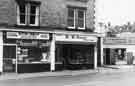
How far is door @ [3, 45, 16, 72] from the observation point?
18812mm

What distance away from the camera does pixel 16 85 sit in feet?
42.2

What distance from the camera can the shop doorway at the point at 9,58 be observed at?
18.8 meters

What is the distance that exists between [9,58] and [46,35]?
363cm

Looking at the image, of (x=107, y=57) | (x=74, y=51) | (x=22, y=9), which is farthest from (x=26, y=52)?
(x=107, y=57)

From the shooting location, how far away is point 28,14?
1997cm

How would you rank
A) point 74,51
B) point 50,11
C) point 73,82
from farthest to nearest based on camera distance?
point 74,51, point 50,11, point 73,82

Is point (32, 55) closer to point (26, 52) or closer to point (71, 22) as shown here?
point (26, 52)

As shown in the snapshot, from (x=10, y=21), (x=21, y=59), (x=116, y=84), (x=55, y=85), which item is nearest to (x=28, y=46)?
(x=21, y=59)

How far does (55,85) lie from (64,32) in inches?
354

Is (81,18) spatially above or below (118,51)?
above

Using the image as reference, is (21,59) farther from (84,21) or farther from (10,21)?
(84,21)

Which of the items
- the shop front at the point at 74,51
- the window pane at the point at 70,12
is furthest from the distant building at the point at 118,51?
the window pane at the point at 70,12

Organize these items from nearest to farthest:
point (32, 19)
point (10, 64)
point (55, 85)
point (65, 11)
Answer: point (55, 85), point (10, 64), point (32, 19), point (65, 11)

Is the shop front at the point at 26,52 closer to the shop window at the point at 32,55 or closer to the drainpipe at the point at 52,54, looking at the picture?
the shop window at the point at 32,55
